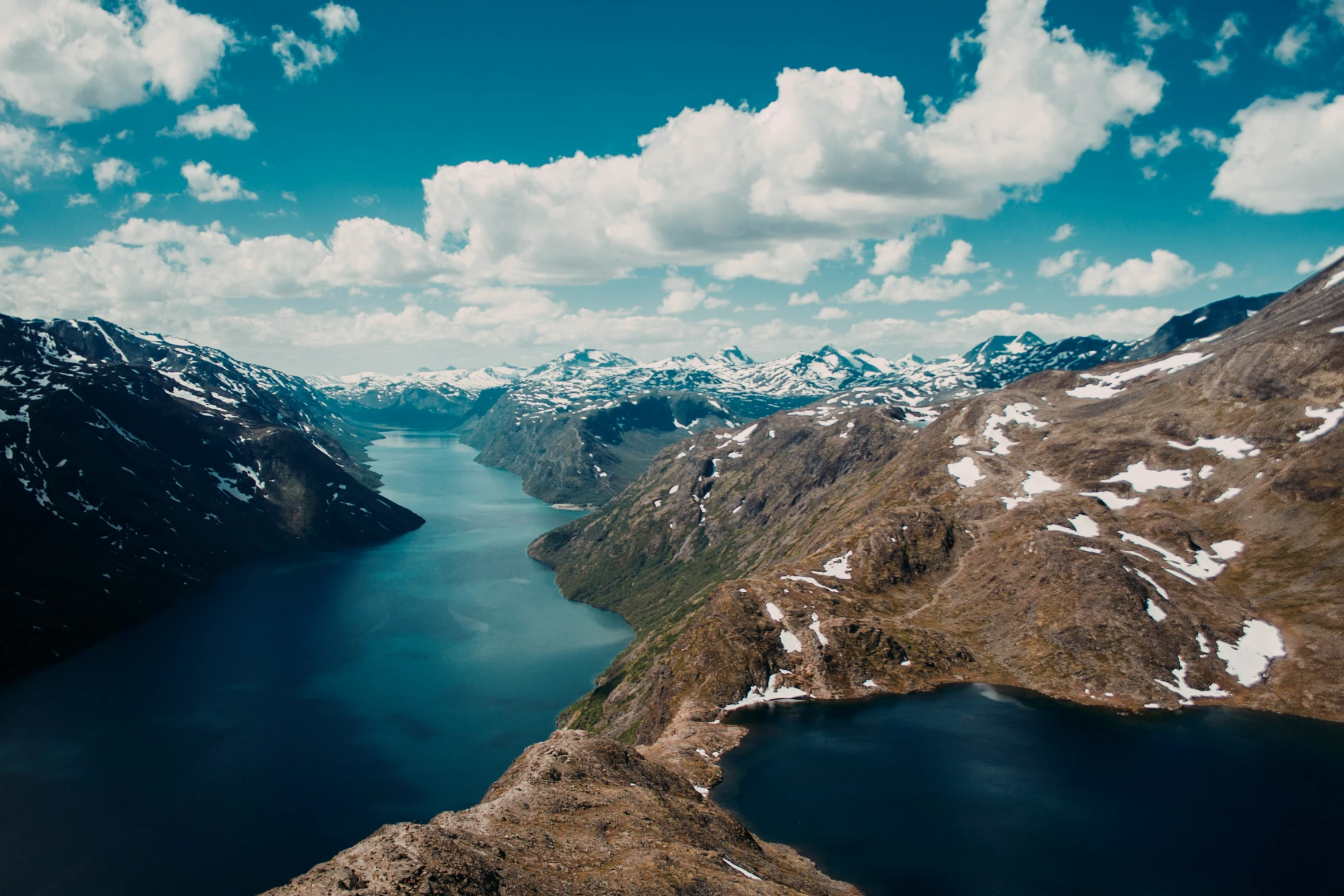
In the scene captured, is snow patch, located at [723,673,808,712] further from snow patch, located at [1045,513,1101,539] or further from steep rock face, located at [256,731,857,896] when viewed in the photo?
snow patch, located at [1045,513,1101,539]

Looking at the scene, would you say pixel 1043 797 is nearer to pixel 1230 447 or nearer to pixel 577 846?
pixel 577 846

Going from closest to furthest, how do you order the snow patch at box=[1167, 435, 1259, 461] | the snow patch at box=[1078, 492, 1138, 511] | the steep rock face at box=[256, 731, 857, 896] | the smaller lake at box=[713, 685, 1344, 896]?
the steep rock face at box=[256, 731, 857, 896] → the smaller lake at box=[713, 685, 1344, 896] → the snow patch at box=[1167, 435, 1259, 461] → the snow patch at box=[1078, 492, 1138, 511]

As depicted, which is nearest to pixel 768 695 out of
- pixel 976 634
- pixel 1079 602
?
pixel 976 634

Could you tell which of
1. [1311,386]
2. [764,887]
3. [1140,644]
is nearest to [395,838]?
[764,887]

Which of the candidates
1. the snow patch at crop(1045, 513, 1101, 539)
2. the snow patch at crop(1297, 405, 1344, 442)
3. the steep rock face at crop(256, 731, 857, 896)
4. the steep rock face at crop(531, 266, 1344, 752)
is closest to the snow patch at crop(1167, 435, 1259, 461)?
the steep rock face at crop(531, 266, 1344, 752)

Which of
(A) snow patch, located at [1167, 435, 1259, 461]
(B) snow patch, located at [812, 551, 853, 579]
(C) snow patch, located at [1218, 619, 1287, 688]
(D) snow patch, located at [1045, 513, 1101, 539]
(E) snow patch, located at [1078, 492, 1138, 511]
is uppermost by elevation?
(A) snow patch, located at [1167, 435, 1259, 461]

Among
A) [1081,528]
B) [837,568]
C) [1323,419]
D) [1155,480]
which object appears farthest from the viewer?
[1155,480]
